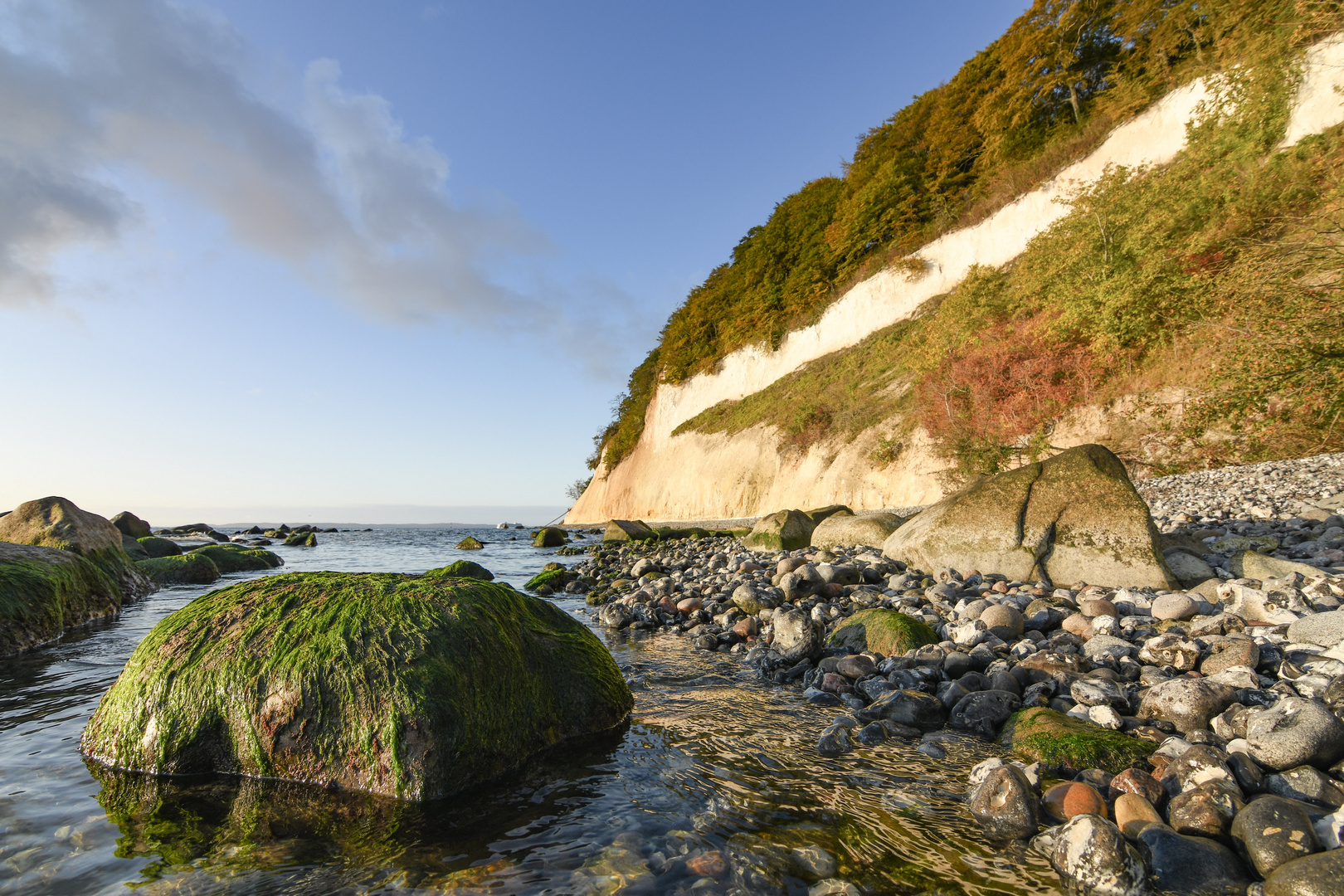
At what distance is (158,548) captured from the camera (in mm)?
19734

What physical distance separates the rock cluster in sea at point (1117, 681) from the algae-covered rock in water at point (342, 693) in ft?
7.54

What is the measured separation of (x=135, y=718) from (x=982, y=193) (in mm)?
33887

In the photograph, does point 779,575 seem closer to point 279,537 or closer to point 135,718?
point 135,718

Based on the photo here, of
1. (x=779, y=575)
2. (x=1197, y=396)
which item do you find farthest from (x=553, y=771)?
(x=1197, y=396)

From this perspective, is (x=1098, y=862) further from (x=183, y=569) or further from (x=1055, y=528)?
(x=183, y=569)

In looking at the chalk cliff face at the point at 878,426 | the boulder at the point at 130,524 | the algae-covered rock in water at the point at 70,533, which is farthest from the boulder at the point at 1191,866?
the boulder at the point at 130,524

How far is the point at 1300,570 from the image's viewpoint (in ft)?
21.7

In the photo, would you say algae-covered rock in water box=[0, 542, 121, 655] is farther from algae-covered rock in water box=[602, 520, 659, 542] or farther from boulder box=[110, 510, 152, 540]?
boulder box=[110, 510, 152, 540]

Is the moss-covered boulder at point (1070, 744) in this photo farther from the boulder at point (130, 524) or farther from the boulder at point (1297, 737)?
the boulder at point (130, 524)

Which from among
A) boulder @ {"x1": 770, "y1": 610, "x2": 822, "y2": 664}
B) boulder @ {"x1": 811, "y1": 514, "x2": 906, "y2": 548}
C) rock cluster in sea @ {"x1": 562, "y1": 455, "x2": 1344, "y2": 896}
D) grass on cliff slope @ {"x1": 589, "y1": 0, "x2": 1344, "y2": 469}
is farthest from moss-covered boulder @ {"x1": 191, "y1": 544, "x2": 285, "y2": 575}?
grass on cliff slope @ {"x1": 589, "y1": 0, "x2": 1344, "y2": 469}

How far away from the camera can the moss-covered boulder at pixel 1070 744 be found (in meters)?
3.55

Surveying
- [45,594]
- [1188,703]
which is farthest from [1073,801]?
[45,594]

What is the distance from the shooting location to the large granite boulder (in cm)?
729

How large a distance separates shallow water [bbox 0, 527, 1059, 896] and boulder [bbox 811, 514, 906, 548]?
7.78 metres
